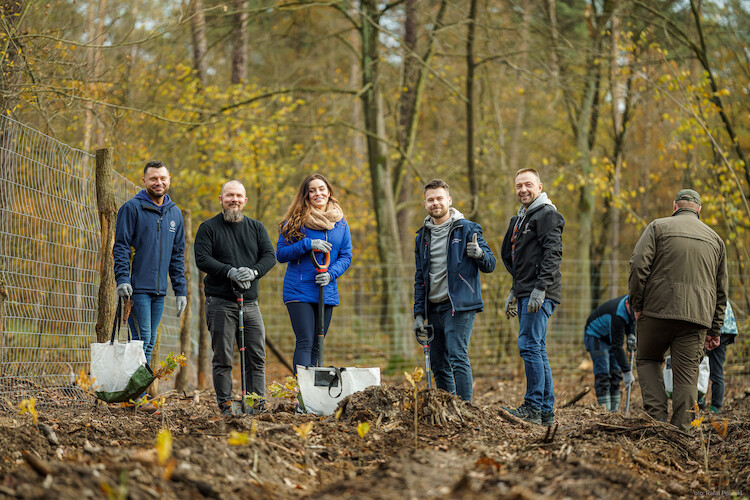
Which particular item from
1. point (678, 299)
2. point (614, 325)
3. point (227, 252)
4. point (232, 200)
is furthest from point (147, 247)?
point (614, 325)

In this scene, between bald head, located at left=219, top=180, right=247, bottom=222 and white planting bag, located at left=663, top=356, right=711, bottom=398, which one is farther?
white planting bag, located at left=663, top=356, right=711, bottom=398

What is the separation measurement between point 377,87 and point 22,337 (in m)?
7.61

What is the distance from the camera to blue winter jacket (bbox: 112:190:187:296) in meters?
5.62

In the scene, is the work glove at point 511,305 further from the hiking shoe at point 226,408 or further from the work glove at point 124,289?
the work glove at point 124,289

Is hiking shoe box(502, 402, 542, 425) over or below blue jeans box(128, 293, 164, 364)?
below

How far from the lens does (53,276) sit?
6.10m

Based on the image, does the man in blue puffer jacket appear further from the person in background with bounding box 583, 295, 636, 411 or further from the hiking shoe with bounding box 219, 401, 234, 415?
the person in background with bounding box 583, 295, 636, 411

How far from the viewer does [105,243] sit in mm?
6016

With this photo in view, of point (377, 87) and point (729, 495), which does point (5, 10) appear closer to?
point (729, 495)

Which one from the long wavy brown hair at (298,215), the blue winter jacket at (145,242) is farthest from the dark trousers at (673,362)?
the blue winter jacket at (145,242)

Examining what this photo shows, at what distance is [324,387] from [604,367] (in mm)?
3465

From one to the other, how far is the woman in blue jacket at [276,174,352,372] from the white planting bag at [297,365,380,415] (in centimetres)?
38

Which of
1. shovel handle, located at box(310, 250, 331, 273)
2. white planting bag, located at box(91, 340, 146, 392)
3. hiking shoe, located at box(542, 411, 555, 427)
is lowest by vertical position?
hiking shoe, located at box(542, 411, 555, 427)

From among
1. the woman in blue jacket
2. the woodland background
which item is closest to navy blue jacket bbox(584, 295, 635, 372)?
the woman in blue jacket
